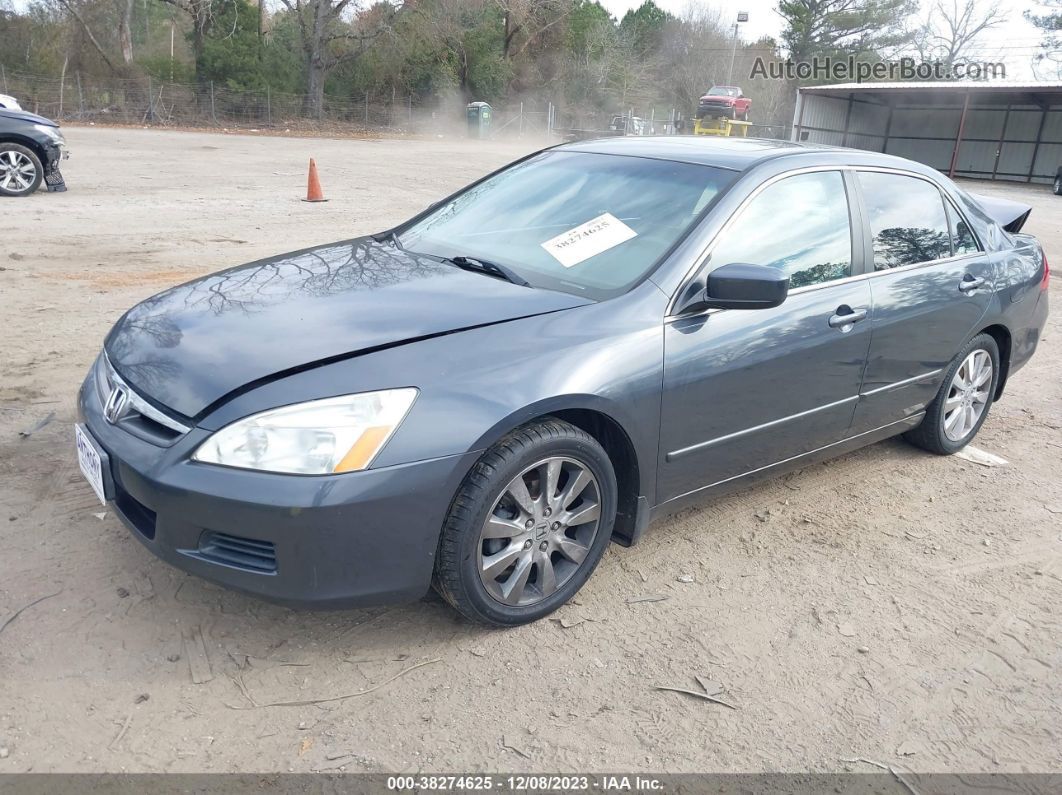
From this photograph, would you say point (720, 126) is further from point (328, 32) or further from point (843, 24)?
point (843, 24)

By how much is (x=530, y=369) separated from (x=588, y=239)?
91 centimetres

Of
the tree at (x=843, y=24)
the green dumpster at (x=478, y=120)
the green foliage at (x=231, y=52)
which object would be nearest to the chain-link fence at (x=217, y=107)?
the green foliage at (x=231, y=52)

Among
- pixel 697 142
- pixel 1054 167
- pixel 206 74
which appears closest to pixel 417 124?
pixel 206 74

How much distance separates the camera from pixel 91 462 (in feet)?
9.17

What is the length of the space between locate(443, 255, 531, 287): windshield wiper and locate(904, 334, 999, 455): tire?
247 centimetres

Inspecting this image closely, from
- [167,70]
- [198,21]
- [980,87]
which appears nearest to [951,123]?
A: [980,87]

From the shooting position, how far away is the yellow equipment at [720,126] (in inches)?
1426

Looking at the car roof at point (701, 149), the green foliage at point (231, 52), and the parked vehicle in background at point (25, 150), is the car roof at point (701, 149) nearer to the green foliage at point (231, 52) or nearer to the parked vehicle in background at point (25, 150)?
the parked vehicle in background at point (25, 150)

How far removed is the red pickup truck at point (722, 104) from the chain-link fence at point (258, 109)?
2.04m

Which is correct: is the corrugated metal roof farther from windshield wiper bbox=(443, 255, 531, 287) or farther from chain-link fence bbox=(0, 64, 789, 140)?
windshield wiper bbox=(443, 255, 531, 287)

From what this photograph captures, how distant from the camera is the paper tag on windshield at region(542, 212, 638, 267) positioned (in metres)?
3.37

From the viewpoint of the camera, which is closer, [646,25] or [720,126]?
[720,126]

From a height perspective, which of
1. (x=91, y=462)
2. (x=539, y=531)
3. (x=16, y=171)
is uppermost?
(x=16, y=171)

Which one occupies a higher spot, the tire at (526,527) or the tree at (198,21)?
the tree at (198,21)
